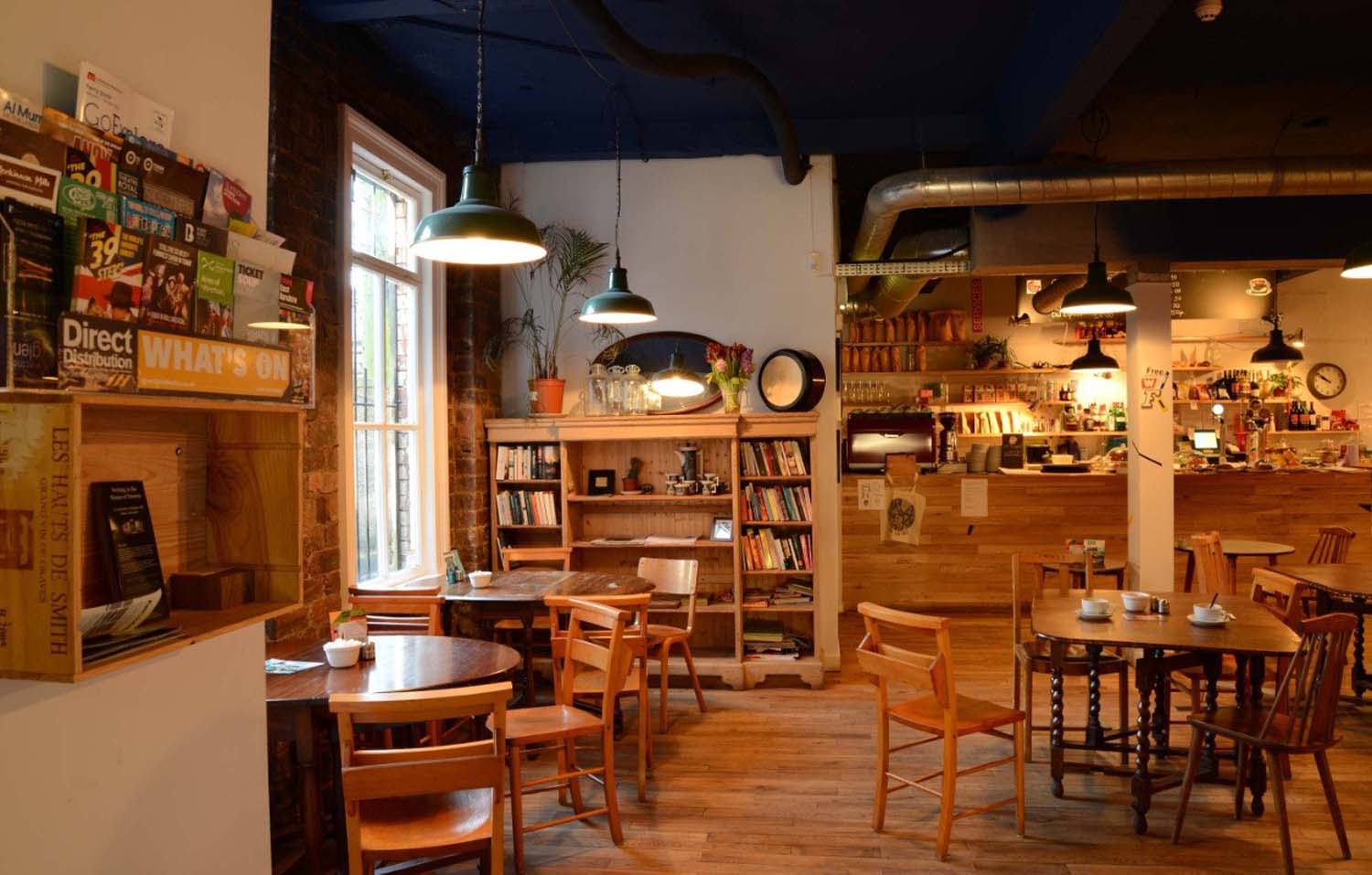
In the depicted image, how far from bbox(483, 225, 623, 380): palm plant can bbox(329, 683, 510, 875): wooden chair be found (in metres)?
4.13

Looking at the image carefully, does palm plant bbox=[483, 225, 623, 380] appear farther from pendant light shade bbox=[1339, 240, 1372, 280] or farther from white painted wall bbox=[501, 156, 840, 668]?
pendant light shade bbox=[1339, 240, 1372, 280]

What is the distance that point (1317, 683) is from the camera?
3383 millimetres

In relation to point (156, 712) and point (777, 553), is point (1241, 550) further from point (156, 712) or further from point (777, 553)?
point (156, 712)

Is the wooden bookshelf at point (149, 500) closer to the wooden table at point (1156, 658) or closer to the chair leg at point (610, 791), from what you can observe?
the chair leg at point (610, 791)

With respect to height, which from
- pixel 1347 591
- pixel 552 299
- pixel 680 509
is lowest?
pixel 1347 591

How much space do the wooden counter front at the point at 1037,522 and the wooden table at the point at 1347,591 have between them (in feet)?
8.53

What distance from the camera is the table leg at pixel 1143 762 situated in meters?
3.83

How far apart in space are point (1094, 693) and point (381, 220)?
4598 millimetres

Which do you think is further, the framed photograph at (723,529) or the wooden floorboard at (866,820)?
the framed photograph at (723,529)

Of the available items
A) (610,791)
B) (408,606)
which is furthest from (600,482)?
(610,791)

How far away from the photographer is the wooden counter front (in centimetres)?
835

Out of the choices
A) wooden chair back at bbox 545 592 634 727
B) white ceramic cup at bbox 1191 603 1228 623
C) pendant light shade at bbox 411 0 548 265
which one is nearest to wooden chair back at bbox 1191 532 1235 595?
white ceramic cup at bbox 1191 603 1228 623

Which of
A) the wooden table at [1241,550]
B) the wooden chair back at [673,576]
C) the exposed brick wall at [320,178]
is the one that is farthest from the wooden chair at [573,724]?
the wooden table at [1241,550]

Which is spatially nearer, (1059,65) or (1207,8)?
(1207,8)
